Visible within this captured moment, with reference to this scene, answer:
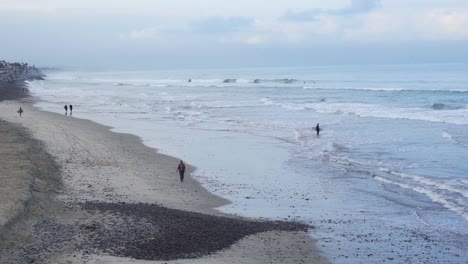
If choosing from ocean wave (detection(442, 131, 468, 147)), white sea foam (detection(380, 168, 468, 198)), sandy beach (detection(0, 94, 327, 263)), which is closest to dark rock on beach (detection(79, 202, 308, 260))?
sandy beach (detection(0, 94, 327, 263))

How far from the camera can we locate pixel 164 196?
60.7ft

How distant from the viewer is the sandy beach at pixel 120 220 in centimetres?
1217

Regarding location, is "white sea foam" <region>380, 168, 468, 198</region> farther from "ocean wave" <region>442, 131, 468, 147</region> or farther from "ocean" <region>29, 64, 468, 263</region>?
"ocean wave" <region>442, 131, 468, 147</region>

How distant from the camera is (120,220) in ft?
47.8

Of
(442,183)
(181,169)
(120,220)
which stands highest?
(181,169)

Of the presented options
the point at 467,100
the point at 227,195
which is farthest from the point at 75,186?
the point at 467,100

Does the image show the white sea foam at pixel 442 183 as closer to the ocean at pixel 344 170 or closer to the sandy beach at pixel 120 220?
the ocean at pixel 344 170

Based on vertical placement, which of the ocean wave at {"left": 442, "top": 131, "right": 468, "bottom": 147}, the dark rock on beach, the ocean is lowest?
the ocean

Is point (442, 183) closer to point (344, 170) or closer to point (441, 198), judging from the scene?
point (441, 198)

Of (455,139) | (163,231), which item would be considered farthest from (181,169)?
(455,139)

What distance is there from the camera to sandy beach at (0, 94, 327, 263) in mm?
12172

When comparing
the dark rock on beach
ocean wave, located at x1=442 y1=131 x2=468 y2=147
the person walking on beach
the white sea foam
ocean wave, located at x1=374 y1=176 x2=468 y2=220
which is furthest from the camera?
ocean wave, located at x1=442 y1=131 x2=468 y2=147

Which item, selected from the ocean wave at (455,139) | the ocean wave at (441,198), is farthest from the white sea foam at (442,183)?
the ocean wave at (455,139)

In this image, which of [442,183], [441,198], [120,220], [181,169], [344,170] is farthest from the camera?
[344,170]
